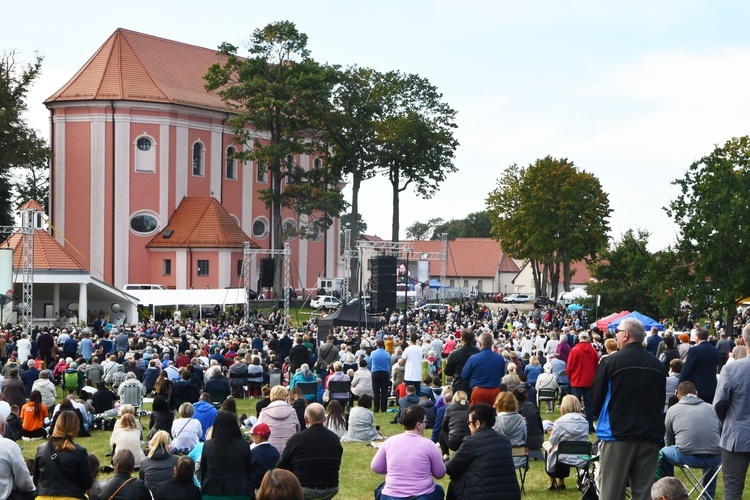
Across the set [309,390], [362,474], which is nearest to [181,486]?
[362,474]

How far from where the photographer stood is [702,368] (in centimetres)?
1077

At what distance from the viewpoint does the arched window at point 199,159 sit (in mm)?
53175

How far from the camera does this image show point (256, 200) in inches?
2235

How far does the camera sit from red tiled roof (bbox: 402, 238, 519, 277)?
9466cm

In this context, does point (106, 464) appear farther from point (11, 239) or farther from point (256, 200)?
point (256, 200)

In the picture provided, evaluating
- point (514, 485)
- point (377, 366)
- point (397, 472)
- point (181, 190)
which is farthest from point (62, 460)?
point (181, 190)

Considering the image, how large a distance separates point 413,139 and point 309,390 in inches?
1660

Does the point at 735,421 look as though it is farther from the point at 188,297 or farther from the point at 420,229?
the point at 420,229

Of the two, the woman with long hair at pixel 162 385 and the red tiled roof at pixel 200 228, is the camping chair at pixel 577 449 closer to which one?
the woman with long hair at pixel 162 385

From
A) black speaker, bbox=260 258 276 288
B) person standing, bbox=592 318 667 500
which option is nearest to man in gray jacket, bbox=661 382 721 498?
person standing, bbox=592 318 667 500

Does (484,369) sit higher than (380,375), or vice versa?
(484,369)

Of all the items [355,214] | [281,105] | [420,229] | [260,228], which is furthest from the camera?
[420,229]

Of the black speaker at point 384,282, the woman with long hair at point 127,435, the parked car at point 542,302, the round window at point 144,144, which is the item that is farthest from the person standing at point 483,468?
the parked car at point 542,302

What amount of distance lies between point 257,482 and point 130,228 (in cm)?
4349
